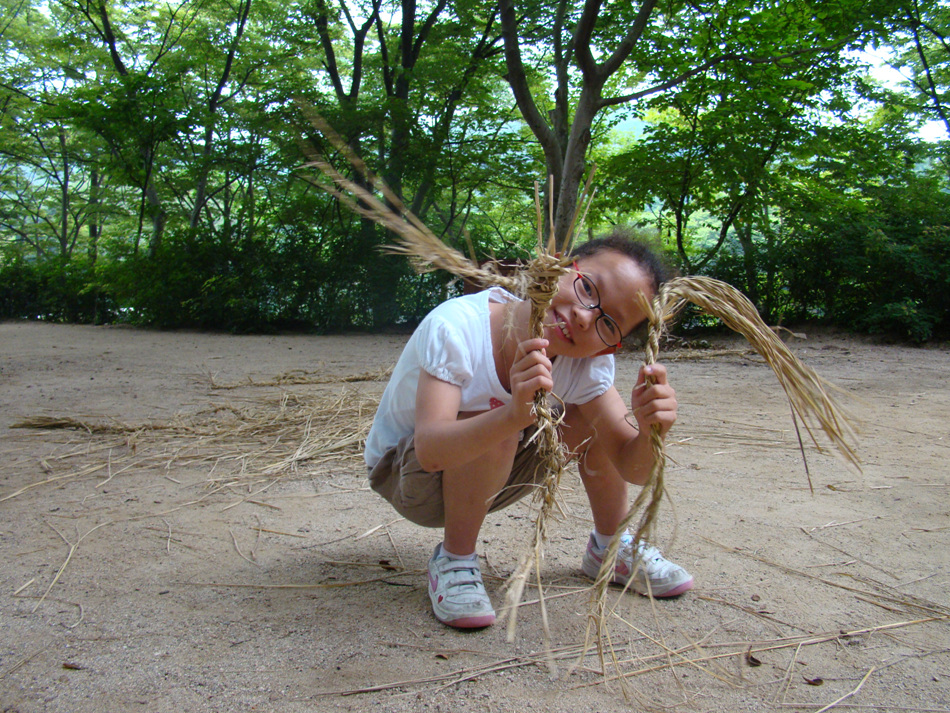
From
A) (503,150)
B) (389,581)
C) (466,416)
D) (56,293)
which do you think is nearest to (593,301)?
(466,416)

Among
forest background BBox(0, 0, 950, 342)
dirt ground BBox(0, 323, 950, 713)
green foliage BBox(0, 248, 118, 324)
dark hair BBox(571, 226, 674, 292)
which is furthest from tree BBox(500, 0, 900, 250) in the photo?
green foliage BBox(0, 248, 118, 324)

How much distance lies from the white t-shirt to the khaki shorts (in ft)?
0.16

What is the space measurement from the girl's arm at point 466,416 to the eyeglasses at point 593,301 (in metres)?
0.19

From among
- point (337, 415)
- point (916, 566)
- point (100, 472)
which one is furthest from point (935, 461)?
point (100, 472)

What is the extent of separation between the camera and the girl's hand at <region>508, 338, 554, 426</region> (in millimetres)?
1370

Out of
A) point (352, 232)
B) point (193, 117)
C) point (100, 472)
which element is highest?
point (193, 117)

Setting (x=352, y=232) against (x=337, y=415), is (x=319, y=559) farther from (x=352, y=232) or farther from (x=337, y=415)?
(x=352, y=232)

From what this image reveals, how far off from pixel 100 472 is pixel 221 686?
191 cm

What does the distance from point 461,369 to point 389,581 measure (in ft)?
2.45

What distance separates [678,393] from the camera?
4.96 m

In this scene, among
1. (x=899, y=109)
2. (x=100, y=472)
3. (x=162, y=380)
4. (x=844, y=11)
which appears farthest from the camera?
(x=899, y=109)

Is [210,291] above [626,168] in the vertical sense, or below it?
below

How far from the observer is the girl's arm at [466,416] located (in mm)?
1385

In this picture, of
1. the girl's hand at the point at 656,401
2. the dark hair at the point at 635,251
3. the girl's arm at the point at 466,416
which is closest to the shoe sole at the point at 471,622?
the girl's arm at the point at 466,416
